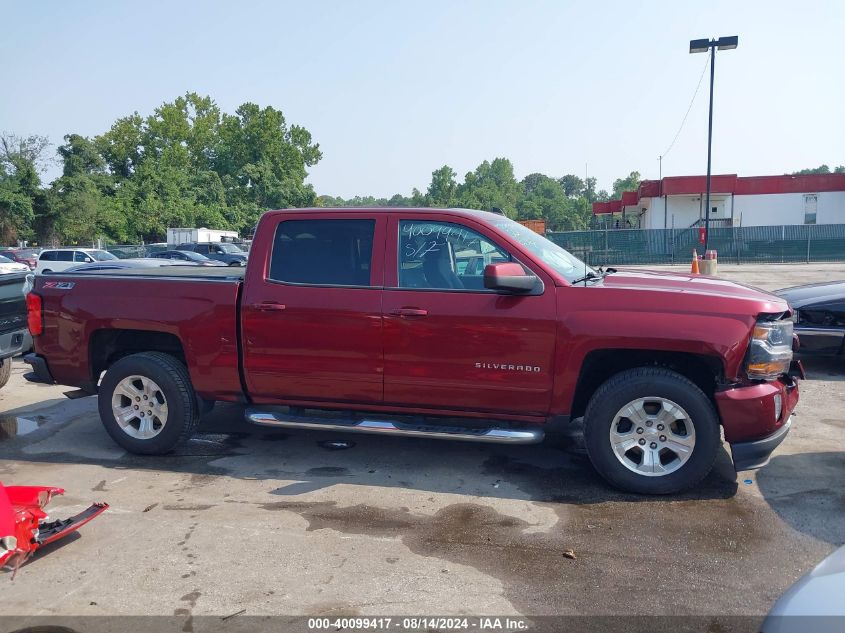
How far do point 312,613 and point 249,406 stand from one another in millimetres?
2380

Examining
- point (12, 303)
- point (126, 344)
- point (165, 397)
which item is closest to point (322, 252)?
point (165, 397)

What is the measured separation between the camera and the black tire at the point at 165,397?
535cm

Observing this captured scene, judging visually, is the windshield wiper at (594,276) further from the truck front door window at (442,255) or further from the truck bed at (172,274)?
the truck bed at (172,274)

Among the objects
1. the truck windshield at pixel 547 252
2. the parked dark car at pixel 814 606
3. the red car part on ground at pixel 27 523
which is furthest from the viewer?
the truck windshield at pixel 547 252

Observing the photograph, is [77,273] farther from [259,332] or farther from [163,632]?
[163,632]

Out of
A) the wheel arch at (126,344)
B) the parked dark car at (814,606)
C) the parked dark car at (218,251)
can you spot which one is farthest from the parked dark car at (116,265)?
the parked dark car at (218,251)

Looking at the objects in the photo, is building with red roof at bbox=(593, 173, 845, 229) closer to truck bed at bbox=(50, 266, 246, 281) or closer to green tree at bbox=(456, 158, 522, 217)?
truck bed at bbox=(50, 266, 246, 281)

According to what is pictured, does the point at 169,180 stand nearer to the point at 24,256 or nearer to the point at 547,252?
the point at 24,256

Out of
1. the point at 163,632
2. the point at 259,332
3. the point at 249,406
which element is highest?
the point at 259,332

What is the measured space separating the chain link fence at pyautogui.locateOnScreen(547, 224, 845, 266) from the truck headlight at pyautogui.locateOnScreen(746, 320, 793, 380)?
28199 millimetres

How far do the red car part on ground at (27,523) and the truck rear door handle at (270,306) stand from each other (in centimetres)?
166

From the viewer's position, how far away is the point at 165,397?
5371 mm

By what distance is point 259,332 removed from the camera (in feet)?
16.7

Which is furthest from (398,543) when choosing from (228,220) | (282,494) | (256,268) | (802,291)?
(228,220)
